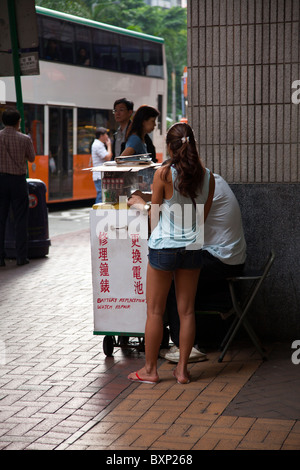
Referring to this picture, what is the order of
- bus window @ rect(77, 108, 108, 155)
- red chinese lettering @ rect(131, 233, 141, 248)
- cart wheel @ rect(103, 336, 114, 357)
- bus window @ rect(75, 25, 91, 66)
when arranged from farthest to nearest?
bus window @ rect(77, 108, 108, 155), bus window @ rect(75, 25, 91, 66), cart wheel @ rect(103, 336, 114, 357), red chinese lettering @ rect(131, 233, 141, 248)

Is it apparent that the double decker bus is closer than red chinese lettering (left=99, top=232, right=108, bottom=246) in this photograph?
No

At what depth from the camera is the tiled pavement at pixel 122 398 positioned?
171 inches

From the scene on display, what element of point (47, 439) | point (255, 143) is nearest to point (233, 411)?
point (47, 439)

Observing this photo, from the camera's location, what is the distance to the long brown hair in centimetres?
520

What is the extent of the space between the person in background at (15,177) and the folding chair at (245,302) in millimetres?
4909

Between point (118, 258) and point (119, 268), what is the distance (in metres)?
0.08

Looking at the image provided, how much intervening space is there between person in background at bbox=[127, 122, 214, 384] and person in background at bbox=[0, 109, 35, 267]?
5082 millimetres

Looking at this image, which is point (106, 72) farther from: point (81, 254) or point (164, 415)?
point (164, 415)

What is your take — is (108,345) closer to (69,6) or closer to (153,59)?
(153,59)

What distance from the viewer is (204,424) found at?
4566 millimetres

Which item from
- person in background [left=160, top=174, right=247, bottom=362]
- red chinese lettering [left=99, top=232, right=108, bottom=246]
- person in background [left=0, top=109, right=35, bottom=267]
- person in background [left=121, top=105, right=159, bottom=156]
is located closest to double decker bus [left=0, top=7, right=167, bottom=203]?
person in background [left=0, top=109, right=35, bottom=267]

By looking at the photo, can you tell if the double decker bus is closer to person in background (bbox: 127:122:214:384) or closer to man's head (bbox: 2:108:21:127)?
man's head (bbox: 2:108:21:127)

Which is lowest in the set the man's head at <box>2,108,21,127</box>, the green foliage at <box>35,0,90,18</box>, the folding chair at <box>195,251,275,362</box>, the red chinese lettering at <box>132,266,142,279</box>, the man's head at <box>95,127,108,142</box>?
the folding chair at <box>195,251,275,362</box>

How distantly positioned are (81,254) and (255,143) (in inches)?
220
